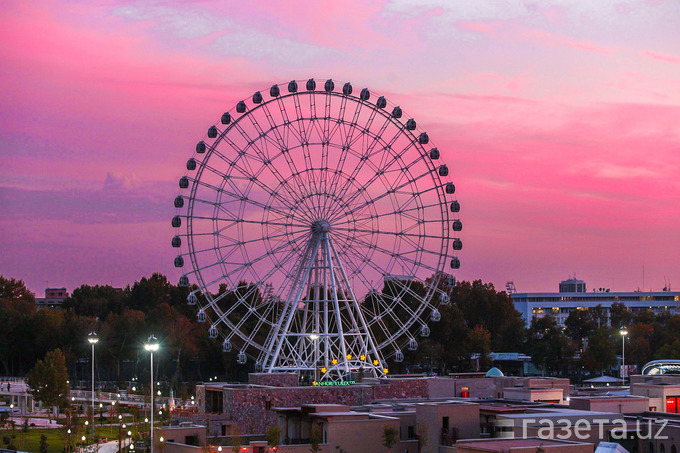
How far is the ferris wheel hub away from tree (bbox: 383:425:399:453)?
26.6m

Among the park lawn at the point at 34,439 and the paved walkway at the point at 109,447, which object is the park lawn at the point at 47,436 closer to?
the park lawn at the point at 34,439

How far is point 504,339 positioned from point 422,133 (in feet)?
270

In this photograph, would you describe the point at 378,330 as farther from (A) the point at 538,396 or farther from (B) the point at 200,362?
(A) the point at 538,396

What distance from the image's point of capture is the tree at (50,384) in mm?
101188

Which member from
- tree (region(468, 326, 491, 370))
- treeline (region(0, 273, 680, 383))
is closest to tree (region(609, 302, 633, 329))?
treeline (region(0, 273, 680, 383))

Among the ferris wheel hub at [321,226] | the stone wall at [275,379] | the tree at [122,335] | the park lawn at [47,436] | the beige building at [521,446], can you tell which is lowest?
the park lawn at [47,436]

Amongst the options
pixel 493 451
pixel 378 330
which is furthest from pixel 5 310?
pixel 493 451

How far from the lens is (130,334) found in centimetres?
14175

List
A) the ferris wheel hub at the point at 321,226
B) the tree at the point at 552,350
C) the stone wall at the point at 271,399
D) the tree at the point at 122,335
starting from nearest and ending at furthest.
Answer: the stone wall at the point at 271,399 → the ferris wheel hub at the point at 321,226 → the tree at the point at 122,335 → the tree at the point at 552,350

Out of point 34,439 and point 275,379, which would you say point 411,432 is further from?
point 34,439

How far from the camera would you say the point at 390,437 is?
5634 centimetres

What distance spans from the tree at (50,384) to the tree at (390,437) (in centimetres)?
5324

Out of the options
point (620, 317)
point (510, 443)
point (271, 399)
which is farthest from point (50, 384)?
point (620, 317)

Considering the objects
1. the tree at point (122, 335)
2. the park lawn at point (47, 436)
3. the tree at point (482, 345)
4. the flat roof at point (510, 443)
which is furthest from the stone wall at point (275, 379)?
the tree at point (482, 345)
